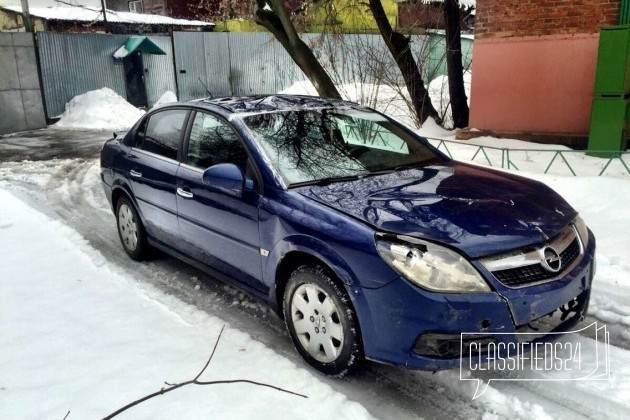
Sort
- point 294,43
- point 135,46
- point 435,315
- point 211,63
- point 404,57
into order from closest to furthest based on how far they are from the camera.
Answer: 1. point 435,315
2. point 294,43
3. point 404,57
4. point 135,46
5. point 211,63

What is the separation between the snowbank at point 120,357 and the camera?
2.73m

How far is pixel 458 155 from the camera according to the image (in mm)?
8297

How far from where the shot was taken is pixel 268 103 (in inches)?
161

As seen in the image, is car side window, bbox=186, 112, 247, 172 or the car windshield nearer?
the car windshield

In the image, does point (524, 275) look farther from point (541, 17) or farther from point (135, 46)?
point (135, 46)

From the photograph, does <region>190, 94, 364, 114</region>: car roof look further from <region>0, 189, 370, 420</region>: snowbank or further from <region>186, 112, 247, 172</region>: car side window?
<region>0, 189, 370, 420</region>: snowbank

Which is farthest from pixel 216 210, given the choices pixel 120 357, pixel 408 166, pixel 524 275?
pixel 524 275

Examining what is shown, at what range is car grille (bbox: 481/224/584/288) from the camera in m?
2.60

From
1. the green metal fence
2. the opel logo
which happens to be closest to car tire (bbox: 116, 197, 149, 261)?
the opel logo

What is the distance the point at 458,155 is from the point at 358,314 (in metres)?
6.08

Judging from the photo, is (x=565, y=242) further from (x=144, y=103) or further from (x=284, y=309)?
(x=144, y=103)

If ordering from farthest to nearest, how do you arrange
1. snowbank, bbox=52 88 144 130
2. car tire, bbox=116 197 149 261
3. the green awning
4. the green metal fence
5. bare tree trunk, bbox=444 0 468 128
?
the green awning
snowbank, bbox=52 88 144 130
bare tree trunk, bbox=444 0 468 128
the green metal fence
car tire, bbox=116 197 149 261

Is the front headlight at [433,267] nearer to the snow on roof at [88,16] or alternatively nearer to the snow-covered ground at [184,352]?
the snow-covered ground at [184,352]

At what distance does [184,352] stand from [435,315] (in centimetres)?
162
